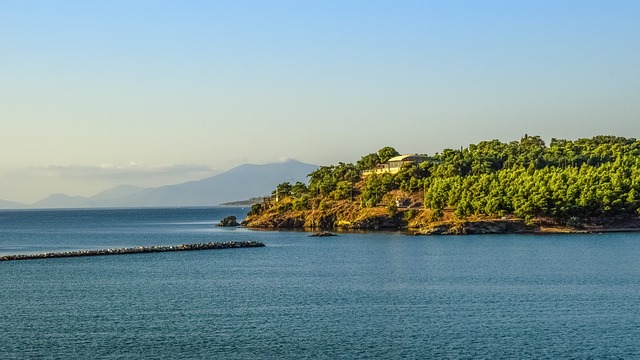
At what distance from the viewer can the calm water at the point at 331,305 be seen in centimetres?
6212

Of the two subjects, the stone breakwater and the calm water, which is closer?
the calm water

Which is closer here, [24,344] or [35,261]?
[24,344]

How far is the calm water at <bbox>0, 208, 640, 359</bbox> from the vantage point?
204ft

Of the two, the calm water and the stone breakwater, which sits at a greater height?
the stone breakwater

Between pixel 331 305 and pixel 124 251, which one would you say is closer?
pixel 331 305

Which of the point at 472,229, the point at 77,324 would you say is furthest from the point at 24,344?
the point at 472,229

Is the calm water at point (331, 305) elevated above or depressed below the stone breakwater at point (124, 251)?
below

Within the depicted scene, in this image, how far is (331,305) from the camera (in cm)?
8206

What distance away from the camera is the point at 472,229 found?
189 meters

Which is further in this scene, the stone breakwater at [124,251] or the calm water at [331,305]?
the stone breakwater at [124,251]

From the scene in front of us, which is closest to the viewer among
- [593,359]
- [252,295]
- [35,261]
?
[593,359]

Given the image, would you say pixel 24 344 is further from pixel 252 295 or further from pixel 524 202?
pixel 524 202

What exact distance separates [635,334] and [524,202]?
5155 inches

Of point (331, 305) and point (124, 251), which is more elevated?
point (124, 251)
